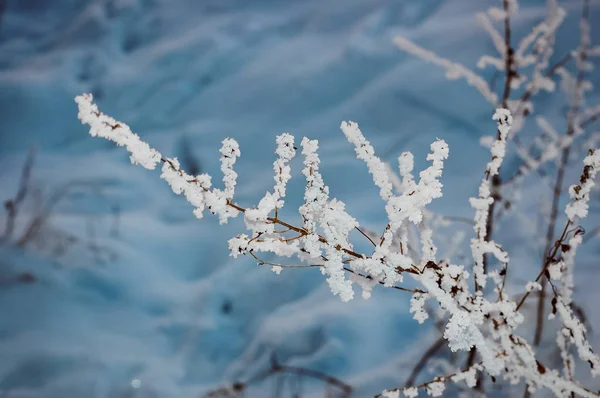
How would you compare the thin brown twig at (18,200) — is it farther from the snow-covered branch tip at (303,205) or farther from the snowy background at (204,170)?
the snow-covered branch tip at (303,205)

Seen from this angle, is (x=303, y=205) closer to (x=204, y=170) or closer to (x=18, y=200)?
(x=204, y=170)

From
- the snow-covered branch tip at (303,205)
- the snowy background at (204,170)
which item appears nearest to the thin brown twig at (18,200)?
the snowy background at (204,170)

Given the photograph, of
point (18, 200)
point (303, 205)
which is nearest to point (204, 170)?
point (18, 200)

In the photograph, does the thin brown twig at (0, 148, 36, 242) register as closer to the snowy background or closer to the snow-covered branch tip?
the snowy background


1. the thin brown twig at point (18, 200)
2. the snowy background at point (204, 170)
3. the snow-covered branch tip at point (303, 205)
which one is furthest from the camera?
the thin brown twig at point (18, 200)

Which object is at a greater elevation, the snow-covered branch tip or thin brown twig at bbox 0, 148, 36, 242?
thin brown twig at bbox 0, 148, 36, 242

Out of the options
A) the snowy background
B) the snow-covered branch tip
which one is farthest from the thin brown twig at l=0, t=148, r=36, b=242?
the snow-covered branch tip

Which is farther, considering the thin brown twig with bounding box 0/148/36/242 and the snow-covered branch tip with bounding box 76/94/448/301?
the thin brown twig with bounding box 0/148/36/242

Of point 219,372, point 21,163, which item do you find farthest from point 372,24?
point 21,163

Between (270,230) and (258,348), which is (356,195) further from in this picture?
(270,230)
